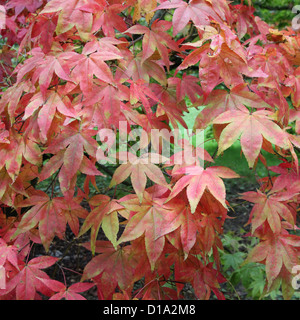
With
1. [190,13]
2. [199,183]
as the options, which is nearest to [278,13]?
[190,13]

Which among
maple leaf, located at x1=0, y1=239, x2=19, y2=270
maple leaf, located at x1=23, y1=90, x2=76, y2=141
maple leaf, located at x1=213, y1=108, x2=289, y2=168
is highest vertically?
maple leaf, located at x1=23, y1=90, x2=76, y2=141

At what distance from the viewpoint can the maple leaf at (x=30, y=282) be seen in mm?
1038

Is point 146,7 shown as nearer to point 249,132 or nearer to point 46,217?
point 249,132

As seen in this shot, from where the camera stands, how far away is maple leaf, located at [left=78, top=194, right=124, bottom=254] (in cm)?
100

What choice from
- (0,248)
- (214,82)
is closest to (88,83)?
(214,82)

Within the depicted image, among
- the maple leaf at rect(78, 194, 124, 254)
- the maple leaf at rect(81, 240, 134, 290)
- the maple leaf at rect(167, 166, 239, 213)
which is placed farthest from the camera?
the maple leaf at rect(81, 240, 134, 290)

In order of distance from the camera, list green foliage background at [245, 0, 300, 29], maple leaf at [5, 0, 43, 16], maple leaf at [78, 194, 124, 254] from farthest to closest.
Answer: green foliage background at [245, 0, 300, 29] < maple leaf at [5, 0, 43, 16] < maple leaf at [78, 194, 124, 254]

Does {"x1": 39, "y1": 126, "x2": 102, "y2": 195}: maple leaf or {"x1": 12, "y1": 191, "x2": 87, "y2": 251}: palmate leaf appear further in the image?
{"x1": 12, "y1": 191, "x2": 87, "y2": 251}: palmate leaf

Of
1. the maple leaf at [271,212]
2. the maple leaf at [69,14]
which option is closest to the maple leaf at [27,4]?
the maple leaf at [69,14]

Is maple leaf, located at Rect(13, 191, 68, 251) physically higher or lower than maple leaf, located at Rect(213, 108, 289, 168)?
lower

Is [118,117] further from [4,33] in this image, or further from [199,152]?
[4,33]

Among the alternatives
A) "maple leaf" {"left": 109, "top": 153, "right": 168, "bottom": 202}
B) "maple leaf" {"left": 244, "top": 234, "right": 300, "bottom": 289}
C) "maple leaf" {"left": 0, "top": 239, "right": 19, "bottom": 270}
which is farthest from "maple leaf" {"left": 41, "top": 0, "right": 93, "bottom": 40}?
"maple leaf" {"left": 244, "top": 234, "right": 300, "bottom": 289}

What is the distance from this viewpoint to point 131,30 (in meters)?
1.09

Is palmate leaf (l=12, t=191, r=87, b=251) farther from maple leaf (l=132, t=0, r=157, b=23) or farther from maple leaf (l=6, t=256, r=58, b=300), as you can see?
maple leaf (l=132, t=0, r=157, b=23)
